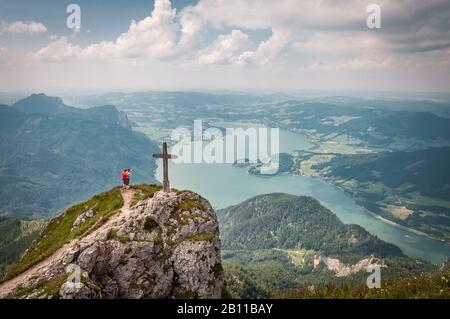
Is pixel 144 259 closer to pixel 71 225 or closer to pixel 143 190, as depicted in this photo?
pixel 143 190

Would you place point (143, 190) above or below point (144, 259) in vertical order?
above

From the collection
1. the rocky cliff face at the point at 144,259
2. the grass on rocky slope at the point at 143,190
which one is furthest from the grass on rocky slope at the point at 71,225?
the rocky cliff face at the point at 144,259

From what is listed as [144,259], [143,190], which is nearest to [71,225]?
[143,190]

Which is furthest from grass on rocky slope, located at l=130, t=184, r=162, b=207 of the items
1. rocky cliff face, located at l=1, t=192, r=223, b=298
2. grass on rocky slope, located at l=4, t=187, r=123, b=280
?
rocky cliff face, located at l=1, t=192, r=223, b=298

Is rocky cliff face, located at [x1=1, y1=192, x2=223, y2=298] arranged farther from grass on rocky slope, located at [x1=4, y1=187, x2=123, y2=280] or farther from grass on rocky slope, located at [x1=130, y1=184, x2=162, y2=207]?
grass on rocky slope, located at [x1=130, y1=184, x2=162, y2=207]
